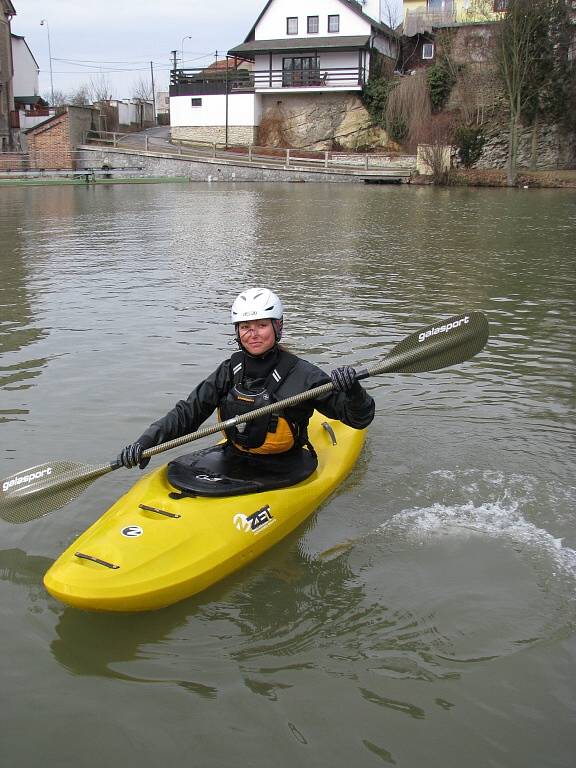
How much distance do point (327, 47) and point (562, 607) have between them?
42.8 metres

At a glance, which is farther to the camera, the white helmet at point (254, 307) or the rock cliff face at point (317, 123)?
the rock cliff face at point (317, 123)

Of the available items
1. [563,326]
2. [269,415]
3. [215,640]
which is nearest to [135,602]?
[215,640]

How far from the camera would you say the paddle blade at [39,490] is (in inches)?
177

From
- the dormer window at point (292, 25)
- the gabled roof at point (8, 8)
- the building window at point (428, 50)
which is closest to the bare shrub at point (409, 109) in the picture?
the building window at point (428, 50)

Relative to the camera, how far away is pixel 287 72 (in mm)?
42969

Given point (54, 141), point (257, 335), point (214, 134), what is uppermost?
point (214, 134)

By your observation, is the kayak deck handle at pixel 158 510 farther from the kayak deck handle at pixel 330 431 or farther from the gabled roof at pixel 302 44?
the gabled roof at pixel 302 44

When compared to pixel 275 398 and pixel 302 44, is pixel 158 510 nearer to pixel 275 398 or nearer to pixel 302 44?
pixel 275 398

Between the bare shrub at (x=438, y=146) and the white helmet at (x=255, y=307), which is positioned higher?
the bare shrub at (x=438, y=146)

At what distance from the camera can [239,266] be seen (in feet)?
44.0

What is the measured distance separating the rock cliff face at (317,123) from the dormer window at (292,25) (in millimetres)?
3913

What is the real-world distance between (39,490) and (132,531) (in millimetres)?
804

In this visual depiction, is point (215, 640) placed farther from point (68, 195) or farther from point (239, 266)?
point (68, 195)

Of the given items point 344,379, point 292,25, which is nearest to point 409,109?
point 292,25
